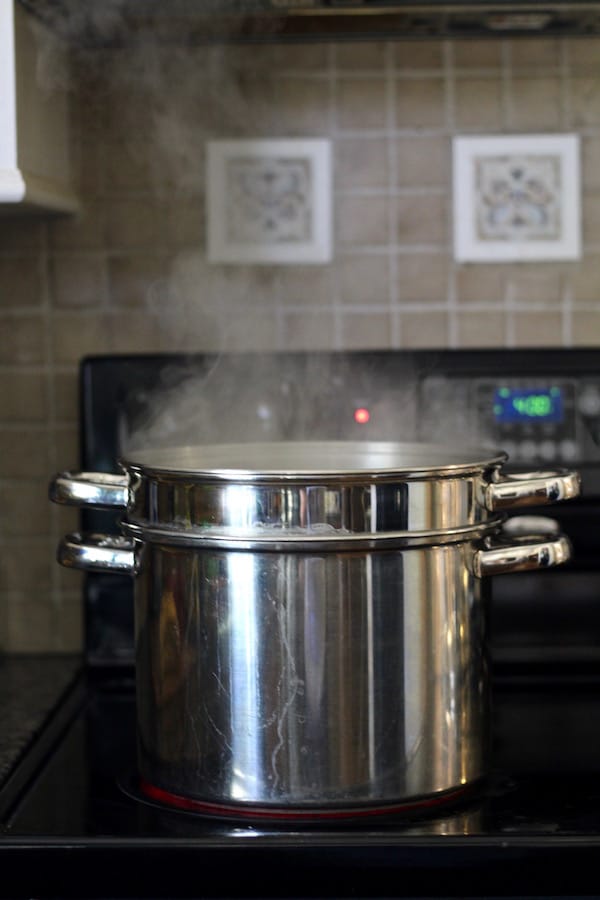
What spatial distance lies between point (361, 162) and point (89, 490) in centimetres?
64

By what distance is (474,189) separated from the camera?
1324 millimetres

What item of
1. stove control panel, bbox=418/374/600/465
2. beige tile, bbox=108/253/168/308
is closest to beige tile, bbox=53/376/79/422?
beige tile, bbox=108/253/168/308

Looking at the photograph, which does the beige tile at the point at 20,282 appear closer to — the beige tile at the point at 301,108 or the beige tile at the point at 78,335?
the beige tile at the point at 78,335

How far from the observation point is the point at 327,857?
0.71 metres

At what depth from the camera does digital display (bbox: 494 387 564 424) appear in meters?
1.20

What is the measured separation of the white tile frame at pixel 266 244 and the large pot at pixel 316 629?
22.0 inches

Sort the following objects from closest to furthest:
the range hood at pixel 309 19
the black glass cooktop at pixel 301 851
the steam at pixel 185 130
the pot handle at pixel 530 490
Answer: the black glass cooktop at pixel 301 851
the pot handle at pixel 530 490
the range hood at pixel 309 19
the steam at pixel 185 130

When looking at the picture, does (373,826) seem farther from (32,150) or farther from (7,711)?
(32,150)

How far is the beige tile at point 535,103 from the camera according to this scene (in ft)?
4.35

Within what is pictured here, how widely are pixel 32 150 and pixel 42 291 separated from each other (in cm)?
23

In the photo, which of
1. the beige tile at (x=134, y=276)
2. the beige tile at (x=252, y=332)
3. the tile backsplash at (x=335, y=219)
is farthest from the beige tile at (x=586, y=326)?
the beige tile at (x=134, y=276)

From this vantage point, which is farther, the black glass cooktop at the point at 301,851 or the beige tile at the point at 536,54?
the beige tile at the point at 536,54

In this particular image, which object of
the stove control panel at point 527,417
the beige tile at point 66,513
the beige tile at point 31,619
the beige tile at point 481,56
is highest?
the beige tile at point 481,56

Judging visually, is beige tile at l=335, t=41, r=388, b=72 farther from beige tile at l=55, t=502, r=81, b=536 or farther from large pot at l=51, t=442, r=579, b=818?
large pot at l=51, t=442, r=579, b=818
